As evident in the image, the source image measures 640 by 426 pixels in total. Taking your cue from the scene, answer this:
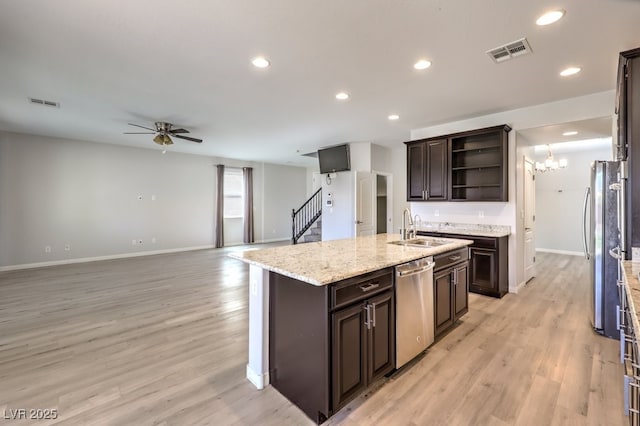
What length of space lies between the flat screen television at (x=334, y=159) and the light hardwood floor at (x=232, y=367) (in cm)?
385

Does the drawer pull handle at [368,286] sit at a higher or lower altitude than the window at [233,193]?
lower

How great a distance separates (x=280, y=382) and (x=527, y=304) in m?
3.49

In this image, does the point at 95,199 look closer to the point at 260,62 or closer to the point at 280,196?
the point at 280,196

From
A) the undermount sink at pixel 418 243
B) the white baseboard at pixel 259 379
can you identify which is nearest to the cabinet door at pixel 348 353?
the white baseboard at pixel 259 379

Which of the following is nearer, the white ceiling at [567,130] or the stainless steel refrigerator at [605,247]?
the stainless steel refrigerator at [605,247]

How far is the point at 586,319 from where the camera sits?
325cm

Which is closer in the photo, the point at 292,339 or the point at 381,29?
the point at 292,339

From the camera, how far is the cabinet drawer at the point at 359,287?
1.67 meters

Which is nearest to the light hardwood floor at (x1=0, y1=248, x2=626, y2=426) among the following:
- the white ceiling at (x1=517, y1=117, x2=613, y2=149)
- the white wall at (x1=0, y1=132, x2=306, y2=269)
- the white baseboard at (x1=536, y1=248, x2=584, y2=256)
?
the white ceiling at (x1=517, y1=117, x2=613, y2=149)

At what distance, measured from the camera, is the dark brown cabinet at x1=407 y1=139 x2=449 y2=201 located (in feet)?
15.3

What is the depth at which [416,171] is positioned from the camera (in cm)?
501

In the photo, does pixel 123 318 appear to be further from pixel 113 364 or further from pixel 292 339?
pixel 292 339

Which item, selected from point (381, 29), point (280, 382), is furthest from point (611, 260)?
point (280, 382)

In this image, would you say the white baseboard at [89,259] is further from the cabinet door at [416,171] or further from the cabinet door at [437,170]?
the cabinet door at [437,170]
